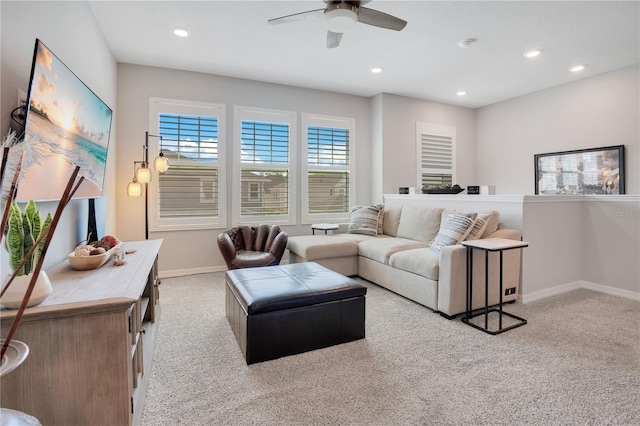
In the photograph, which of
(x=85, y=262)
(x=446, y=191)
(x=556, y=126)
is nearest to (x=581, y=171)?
(x=556, y=126)

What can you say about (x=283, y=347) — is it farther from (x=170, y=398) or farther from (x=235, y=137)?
(x=235, y=137)

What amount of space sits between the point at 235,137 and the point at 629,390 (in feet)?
15.3

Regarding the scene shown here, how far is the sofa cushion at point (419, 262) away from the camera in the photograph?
301cm

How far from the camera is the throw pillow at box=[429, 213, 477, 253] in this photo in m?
3.15

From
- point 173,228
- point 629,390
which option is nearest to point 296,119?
point 173,228

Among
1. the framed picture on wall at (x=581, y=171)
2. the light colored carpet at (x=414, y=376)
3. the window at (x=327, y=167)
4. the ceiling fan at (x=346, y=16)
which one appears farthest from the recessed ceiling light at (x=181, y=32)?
the framed picture on wall at (x=581, y=171)

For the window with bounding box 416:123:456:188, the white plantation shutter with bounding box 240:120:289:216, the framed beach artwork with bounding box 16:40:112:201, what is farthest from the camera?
the window with bounding box 416:123:456:188

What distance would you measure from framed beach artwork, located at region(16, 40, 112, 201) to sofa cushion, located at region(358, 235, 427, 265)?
9.37 feet

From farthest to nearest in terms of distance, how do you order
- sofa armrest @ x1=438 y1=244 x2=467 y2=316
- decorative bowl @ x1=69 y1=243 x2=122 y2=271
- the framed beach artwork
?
sofa armrest @ x1=438 y1=244 x2=467 y2=316, decorative bowl @ x1=69 y1=243 x2=122 y2=271, the framed beach artwork

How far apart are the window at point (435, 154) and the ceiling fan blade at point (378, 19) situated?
3367 millimetres

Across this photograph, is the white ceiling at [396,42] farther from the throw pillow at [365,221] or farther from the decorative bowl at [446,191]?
the throw pillow at [365,221]

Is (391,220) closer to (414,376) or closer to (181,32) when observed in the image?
(414,376)

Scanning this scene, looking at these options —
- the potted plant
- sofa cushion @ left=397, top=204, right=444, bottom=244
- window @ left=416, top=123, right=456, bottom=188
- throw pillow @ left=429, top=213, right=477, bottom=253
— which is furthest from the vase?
window @ left=416, top=123, right=456, bottom=188

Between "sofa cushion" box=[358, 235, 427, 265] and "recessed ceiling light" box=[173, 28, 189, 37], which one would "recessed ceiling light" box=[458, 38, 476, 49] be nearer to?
"sofa cushion" box=[358, 235, 427, 265]
